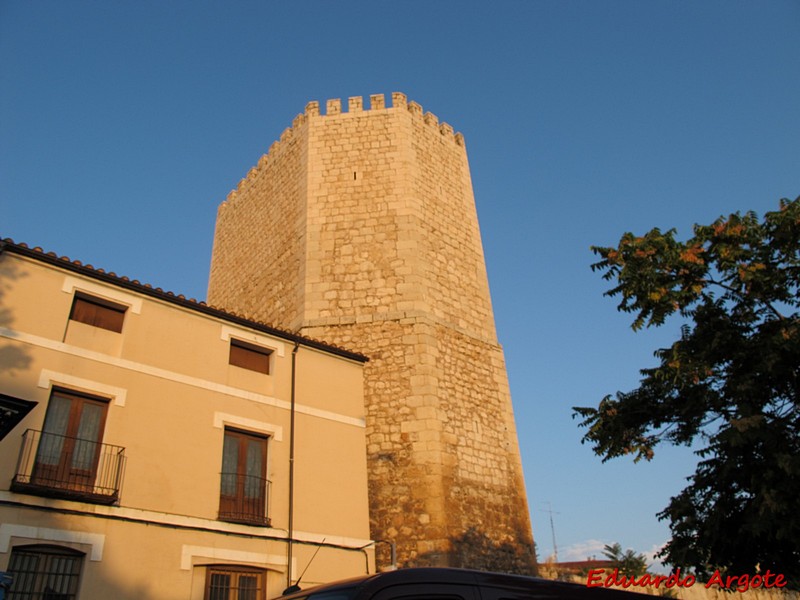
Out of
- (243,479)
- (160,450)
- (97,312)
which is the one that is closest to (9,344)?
(97,312)

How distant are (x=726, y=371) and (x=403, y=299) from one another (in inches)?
323

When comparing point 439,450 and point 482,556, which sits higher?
point 439,450

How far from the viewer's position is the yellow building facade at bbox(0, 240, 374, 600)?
9.09 meters

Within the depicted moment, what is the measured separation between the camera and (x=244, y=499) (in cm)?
1118

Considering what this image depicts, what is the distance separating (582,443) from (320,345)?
19.0 feet

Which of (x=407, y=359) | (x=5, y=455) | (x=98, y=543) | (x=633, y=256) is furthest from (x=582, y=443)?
(x=5, y=455)

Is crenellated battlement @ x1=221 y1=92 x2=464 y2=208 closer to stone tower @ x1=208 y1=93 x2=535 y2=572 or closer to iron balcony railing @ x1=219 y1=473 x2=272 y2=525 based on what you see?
stone tower @ x1=208 y1=93 x2=535 y2=572

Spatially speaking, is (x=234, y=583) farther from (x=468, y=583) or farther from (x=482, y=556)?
(x=468, y=583)

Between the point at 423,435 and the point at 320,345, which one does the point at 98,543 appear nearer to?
the point at 320,345

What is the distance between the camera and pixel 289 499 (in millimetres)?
11648

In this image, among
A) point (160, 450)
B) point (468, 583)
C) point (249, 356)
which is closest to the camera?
point (468, 583)

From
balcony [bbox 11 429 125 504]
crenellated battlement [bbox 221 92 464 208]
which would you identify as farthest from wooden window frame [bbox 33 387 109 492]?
crenellated battlement [bbox 221 92 464 208]

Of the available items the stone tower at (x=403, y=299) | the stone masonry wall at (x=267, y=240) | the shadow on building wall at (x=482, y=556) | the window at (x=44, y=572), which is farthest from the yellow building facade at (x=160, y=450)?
the stone masonry wall at (x=267, y=240)

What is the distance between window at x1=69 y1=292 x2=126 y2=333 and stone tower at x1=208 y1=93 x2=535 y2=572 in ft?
16.7
